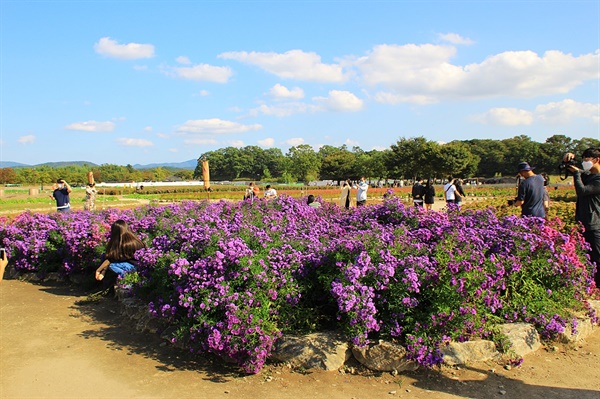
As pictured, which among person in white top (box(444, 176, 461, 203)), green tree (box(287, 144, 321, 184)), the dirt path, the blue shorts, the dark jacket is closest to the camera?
the dirt path

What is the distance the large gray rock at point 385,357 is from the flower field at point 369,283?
0.12 metres

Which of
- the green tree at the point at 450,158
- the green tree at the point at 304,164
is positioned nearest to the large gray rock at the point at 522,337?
the green tree at the point at 450,158

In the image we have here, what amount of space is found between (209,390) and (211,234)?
1.82 m

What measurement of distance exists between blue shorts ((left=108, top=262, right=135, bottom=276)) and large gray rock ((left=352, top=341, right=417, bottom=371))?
358 centimetres

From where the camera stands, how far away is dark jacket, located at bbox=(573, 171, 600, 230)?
5.75 m

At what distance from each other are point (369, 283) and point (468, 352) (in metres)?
1.23

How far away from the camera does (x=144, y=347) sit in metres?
5.25

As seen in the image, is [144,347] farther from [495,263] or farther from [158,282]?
[495,263]

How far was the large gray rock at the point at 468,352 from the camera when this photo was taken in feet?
14.6

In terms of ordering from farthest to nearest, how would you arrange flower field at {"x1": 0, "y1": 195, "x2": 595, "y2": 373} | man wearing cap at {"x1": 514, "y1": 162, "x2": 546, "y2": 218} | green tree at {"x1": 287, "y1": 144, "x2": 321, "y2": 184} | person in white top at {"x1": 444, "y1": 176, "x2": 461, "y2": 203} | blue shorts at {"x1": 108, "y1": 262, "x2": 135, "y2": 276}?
→ green tree at {"x1": 287, "y1": 144, "x2": 321, "y2": 184}
person in white top at {"x1": 444, "y1": 176, "x2": 461, "y2": 203}
man wearing cap at {"x1": 514, "y1": 162, "x2": 546, "y2": 218}
blue shorts at {"x1": 108, "y1": 262, "x2": 135, "y2": 276}
flower field at {"x1": 0, "y1": 195, "x2": 595, "y2": 373}

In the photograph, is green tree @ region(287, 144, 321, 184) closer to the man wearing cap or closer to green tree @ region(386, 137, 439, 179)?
green tree @ region(386, 137, 439, 179)

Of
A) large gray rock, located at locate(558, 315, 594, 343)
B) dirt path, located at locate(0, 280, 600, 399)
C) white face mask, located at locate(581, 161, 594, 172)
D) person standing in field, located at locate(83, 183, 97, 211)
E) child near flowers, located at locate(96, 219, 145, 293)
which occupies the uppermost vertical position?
white face mask, located at locate(581, 161, 594, 172)

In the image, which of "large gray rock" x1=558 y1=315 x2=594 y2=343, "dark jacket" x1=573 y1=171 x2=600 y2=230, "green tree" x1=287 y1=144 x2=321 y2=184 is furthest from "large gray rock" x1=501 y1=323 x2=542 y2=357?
"green tree" x1=287 y1=144 x2=321 y2=184

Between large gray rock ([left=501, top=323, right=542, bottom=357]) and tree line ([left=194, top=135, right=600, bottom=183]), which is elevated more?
tree line ([left=194, top=135, right=600, bottom=183])
